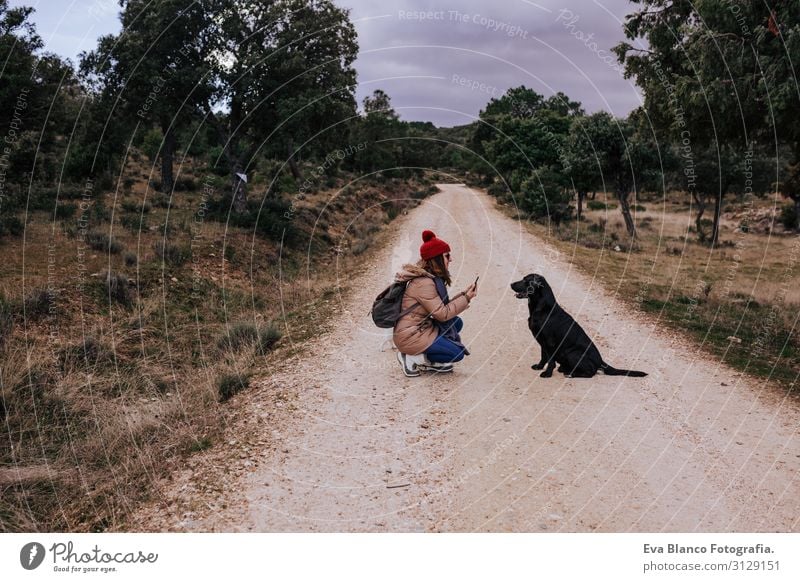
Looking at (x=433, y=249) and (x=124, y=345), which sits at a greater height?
(x=433, y=249)

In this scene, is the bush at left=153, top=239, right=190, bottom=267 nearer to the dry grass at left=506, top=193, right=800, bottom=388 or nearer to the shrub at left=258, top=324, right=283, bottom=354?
the shrub at left=258, top=324, right=283, bottom=354

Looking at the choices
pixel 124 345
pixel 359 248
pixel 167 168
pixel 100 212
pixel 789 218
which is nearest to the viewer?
pixel 124 345

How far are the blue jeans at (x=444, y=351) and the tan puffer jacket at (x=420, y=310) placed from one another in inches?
3.7

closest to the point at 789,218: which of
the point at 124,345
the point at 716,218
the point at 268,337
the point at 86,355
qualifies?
the point at 716,218

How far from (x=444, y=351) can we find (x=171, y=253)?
39.0 feet

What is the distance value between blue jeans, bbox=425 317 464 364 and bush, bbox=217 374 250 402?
2.87m

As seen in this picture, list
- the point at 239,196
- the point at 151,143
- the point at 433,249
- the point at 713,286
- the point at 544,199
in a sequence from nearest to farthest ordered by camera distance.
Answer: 1. the point at 433,249
2. the point at 713,286
3. the point at 239,196
4. the point at 544,199
5. the point at 151,143

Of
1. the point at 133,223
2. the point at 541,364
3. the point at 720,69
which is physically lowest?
the point at 541,364

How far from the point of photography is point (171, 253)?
55.4 ft

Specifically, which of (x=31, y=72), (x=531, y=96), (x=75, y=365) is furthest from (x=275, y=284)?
(x=531, y=96)

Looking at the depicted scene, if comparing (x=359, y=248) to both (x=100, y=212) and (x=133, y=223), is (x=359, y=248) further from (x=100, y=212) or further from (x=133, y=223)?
Result: (x=100, y=212)

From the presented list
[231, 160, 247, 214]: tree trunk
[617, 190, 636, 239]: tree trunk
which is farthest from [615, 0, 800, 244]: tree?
[231, 160, 247, 214]: tree trunk

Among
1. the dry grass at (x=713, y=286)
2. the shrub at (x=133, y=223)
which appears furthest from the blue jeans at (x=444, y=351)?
the shrub at (x=133, y=223)
